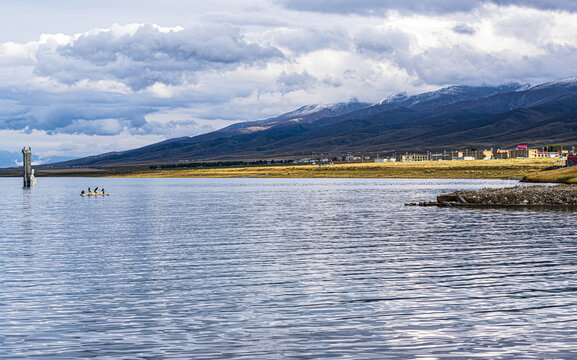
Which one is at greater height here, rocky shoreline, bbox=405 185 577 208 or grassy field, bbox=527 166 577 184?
grassy field, bbox=527 166 577 184

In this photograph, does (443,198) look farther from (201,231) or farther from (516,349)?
(516,349)

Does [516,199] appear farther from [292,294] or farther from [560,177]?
[292,294]

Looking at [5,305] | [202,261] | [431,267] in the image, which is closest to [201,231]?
[202,261]

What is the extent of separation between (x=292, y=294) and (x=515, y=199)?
2633 inches

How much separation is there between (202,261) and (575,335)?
22185 mm

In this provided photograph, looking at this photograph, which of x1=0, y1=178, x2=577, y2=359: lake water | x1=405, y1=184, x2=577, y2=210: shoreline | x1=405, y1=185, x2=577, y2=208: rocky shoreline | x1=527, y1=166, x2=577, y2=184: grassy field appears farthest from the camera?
x1=527, y1=166, x2=577, y2=184: grassy field

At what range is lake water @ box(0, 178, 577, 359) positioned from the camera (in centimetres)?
1895

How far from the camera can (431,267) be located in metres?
33.8

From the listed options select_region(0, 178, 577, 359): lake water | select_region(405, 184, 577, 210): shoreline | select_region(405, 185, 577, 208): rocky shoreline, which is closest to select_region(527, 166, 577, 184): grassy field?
select_region(405, 185, 577, 208): rocky shoreline

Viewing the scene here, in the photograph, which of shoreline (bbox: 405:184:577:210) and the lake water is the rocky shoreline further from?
the lake water

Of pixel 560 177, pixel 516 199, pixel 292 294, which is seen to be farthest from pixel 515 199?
pixel 292 294

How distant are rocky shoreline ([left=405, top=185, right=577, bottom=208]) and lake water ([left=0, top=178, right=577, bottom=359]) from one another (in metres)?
31.9

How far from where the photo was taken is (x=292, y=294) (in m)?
26.5

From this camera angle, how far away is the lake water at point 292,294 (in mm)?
18953
